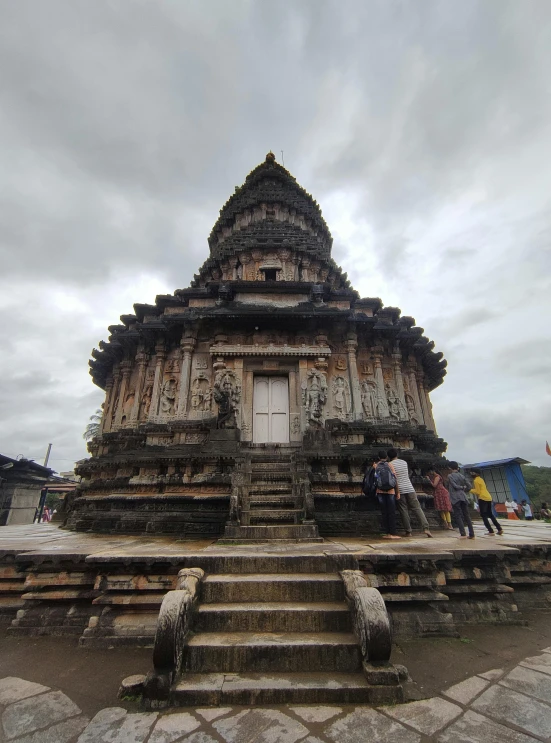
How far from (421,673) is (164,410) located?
9874 mm

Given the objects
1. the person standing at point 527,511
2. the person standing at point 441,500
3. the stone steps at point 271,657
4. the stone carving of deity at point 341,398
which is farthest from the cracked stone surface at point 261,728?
the person standing at point 527,511

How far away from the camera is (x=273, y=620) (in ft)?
12.8

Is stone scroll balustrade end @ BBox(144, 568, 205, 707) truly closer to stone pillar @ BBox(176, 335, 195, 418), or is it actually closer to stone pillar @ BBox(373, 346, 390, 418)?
stone pillar @ BBox(176, 335, 195, 418)

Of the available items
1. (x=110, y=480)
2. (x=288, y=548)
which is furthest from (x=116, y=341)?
(x=288, y=548)

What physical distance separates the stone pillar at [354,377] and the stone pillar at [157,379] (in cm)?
642

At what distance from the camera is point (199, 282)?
695 inches

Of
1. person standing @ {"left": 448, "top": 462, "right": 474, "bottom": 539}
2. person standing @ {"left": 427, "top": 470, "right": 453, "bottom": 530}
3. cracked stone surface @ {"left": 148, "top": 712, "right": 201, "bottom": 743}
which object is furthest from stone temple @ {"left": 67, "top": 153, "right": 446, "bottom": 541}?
cracked stone surface @ {"left": 148, "top": 712, "right": 201, "bottom": 743}

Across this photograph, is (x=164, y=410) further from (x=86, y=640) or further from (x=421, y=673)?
(x=421, y=673)

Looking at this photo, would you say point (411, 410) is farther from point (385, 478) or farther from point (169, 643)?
point (169, 643)

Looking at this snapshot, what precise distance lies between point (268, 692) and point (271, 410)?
8.66 m

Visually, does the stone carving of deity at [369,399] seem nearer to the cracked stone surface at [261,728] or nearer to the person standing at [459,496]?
the person standing at [459,496]

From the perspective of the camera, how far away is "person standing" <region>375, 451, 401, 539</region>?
695 centimetres

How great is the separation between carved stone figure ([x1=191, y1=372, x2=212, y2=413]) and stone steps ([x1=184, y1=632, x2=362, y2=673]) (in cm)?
828

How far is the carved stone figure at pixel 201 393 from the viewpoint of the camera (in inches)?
455
